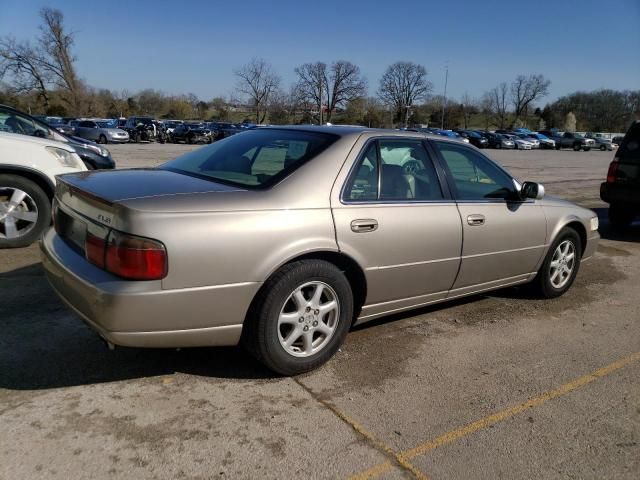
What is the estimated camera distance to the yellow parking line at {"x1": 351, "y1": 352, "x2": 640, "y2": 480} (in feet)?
8.10

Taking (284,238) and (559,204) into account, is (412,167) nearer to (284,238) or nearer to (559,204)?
(284,238)

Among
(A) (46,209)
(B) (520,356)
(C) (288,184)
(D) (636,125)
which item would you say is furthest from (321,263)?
(D) (636,125)

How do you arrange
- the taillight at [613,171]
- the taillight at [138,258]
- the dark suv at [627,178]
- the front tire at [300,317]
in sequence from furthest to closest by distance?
1. the taillight at [613,171]
2. the dark suv at [627,178]
3. the front tire at [300,317]
4. the taillight at [138,258]

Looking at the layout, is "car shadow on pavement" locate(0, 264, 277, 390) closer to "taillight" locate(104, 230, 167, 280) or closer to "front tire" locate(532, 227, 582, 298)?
"taillight" locate(104, 230, 167, 280)

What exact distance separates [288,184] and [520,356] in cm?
207

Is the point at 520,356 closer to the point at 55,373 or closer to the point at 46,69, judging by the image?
the point at 55,373

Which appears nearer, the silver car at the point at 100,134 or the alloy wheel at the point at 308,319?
the alloy wheel at the point at 308,319

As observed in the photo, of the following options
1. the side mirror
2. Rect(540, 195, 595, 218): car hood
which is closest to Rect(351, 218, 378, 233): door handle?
the side mirror

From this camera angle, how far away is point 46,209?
581 cm

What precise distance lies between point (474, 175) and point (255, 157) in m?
1.84

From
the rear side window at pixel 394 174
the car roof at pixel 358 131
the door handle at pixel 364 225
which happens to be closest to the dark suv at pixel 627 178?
the car roof at pixel 358 131

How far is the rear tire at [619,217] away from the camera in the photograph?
8656mm

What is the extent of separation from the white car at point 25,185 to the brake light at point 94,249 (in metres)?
3.10

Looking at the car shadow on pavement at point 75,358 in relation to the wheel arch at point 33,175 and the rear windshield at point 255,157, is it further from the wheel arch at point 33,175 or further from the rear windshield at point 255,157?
the wheel arch at point 33,175
